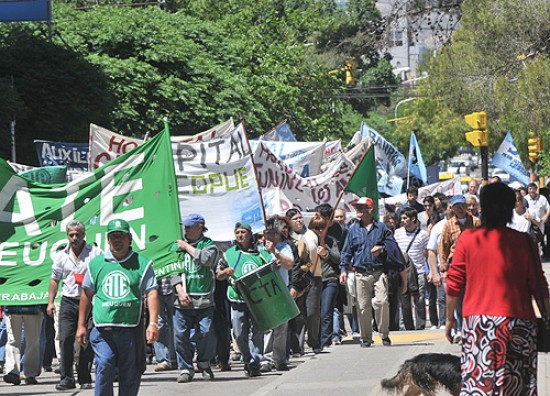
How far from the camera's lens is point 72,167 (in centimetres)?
2159

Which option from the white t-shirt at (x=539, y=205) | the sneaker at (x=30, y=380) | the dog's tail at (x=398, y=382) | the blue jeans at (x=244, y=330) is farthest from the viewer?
the white t-shirt at (x=539, y=205)

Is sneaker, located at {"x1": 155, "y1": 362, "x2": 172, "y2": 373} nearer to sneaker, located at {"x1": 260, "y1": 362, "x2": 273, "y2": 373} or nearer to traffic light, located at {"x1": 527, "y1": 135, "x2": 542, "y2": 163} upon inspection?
sneaker, located at {"x1": 260, "y1": 362, "x2": 273, "y2": 373}

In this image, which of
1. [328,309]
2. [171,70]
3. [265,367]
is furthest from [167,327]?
[171,70]

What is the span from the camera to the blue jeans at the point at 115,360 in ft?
31.8

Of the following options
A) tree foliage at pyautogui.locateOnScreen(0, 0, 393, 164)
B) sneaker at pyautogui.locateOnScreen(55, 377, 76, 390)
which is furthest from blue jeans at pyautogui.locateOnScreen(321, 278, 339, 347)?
tree foliage at pyautogui.locateOnScreen(0, 0, 393, 164)

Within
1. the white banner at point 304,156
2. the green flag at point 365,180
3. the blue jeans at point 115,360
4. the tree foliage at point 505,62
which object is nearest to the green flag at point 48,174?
the green flag at point 365,180

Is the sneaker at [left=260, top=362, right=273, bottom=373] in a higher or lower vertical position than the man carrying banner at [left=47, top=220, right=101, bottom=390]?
lower

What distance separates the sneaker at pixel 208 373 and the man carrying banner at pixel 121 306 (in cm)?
358

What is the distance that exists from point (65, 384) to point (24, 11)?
15891 millimetres

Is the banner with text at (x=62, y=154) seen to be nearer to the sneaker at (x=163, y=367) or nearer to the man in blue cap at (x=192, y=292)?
the sneaker at (x=163, y=367)

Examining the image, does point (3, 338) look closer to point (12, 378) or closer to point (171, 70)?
point (12, 378)

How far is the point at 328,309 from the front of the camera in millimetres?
15906

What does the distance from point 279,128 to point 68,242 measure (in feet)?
52.4

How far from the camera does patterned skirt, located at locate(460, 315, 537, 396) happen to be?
25.7 ft
